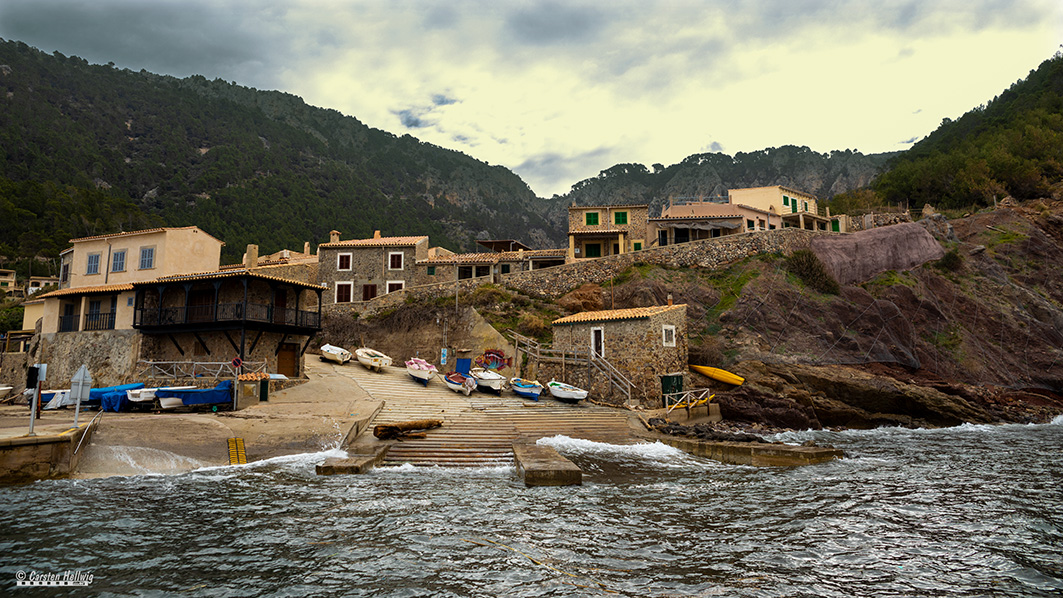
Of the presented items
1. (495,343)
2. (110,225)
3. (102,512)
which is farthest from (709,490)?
(110,225)

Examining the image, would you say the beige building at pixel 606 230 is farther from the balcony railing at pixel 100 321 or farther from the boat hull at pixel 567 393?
the balcony railing at pixel 100 321

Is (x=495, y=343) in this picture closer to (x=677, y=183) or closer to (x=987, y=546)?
(x=987, y=546)

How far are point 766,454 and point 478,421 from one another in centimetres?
1003

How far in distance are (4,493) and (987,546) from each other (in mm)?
19418

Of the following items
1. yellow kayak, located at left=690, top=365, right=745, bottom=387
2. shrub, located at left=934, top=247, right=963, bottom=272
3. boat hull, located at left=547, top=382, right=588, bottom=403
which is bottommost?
boat hull, located at left=547, top=382, right=588, bottom=403

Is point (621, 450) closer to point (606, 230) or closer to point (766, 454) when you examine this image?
point (766, 454)

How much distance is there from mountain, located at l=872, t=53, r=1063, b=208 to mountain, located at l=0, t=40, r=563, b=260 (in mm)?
69578

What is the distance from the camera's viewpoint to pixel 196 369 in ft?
83.7

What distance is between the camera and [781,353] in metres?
32.4

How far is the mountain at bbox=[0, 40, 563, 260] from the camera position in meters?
72.2

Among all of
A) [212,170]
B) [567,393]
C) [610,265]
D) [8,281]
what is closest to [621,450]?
[567,393]

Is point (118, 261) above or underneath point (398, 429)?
above

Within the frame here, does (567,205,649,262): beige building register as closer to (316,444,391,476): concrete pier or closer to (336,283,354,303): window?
(336,283,354,303): window

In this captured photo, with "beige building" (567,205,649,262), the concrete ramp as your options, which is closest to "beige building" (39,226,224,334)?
"beige building" (567,205,649,262)
